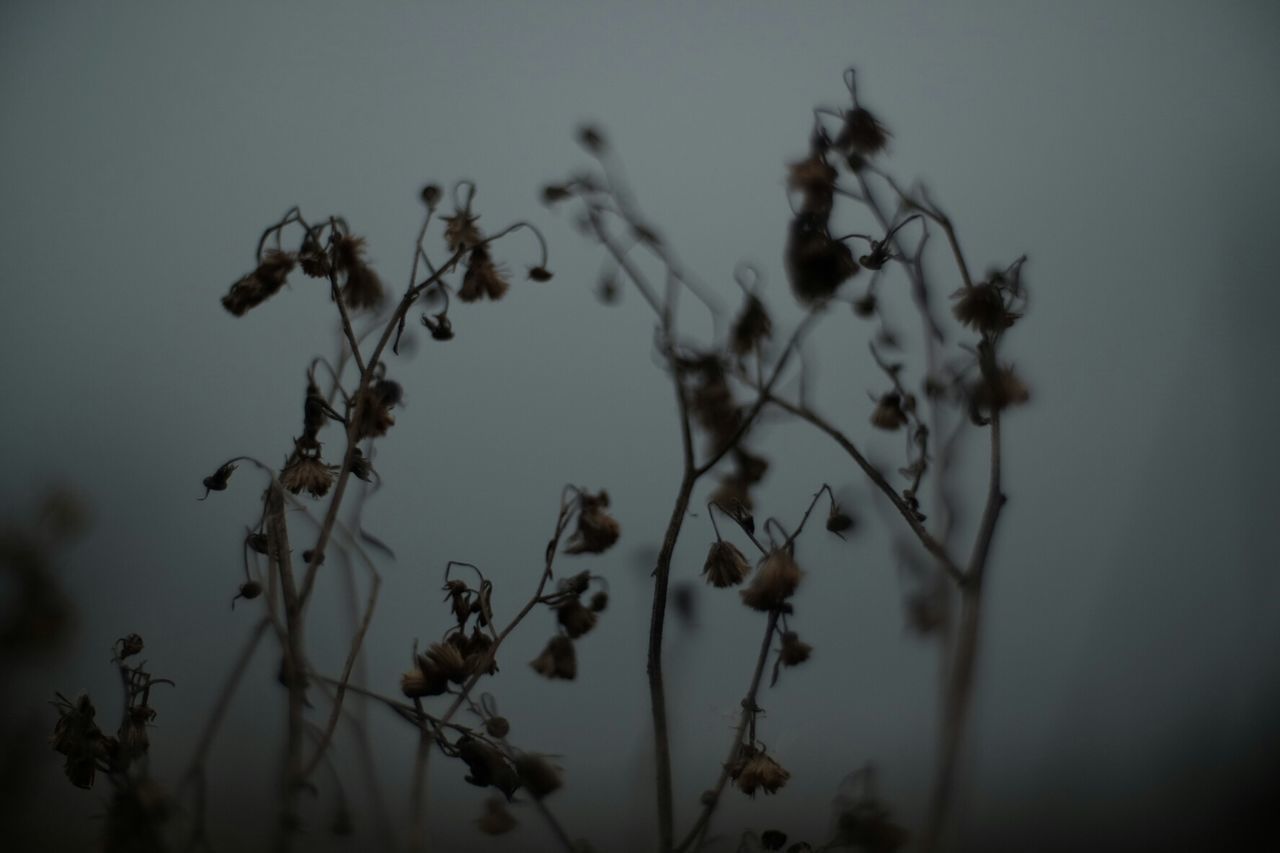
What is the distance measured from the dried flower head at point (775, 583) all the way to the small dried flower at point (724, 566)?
6cm

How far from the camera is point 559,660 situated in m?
0.67

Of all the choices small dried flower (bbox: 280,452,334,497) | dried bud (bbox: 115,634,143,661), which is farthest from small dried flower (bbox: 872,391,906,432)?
dried bud (bbox: 115,634,143,661)

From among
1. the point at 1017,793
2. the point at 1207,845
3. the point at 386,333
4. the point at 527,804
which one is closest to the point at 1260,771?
the point at 1207,845

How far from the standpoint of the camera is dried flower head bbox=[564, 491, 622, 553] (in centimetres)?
67

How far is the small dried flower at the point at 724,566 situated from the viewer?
0.72m

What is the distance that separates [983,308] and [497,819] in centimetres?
49

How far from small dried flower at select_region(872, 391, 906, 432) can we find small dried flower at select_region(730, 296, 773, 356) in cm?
15

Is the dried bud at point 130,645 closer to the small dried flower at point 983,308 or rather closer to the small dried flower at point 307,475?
the small dried flower at point 307,475

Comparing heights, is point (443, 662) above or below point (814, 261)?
below

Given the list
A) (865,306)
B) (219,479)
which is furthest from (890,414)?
(219,479)

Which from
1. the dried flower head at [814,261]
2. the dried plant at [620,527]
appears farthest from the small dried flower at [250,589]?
the dried flower head at [814,261]

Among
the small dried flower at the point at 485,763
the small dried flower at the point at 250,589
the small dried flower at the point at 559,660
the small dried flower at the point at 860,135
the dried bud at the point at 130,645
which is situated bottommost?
the small dried flower at the point at 485,763

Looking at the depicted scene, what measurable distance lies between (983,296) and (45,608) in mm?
1036

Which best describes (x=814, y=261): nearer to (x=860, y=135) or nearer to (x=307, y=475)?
(x=860, y=135)
